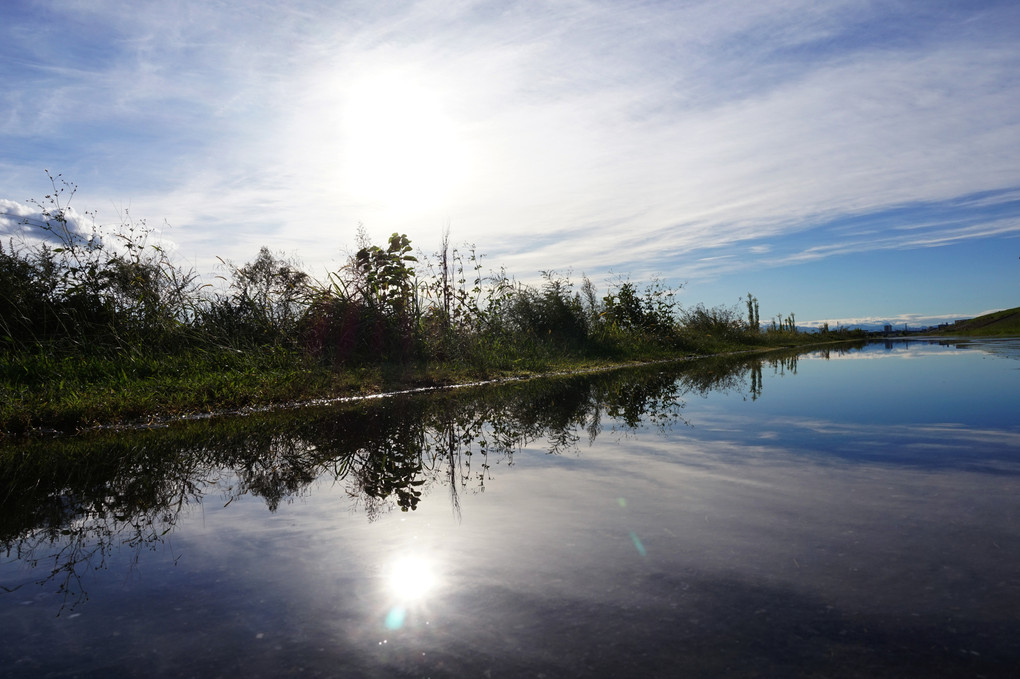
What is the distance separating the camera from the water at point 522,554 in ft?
6.01

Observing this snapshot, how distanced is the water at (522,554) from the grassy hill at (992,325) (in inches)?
1204

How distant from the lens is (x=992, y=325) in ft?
111

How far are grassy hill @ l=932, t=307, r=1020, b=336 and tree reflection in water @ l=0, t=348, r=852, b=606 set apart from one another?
29622mm

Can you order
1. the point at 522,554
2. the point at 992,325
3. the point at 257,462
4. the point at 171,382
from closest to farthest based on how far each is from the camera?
1. the point at 522,554
2. the point at 257,462
3. the point at 171,382
4. the point at 992,325

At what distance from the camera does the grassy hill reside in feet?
99.1

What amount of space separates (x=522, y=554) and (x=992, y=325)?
40.3m

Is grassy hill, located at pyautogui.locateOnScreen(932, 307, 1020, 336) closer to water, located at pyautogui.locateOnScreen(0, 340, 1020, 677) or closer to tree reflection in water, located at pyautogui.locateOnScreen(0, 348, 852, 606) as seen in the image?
tree reflection in water, located at pyautogui.locateOnScreen(0, 348, 852, 606)

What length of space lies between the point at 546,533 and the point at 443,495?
95cm

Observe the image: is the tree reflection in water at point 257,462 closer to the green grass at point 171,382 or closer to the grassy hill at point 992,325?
the green grass at point 171,382

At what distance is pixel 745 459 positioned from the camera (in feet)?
13.9

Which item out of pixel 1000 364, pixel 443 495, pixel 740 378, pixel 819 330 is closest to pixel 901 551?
pixel 443 495

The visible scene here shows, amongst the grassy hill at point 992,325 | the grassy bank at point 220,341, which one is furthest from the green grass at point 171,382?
the grassy hill at point 992,325

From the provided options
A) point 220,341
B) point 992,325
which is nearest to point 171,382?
point 220,341

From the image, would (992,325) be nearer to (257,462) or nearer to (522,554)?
(257,462)
